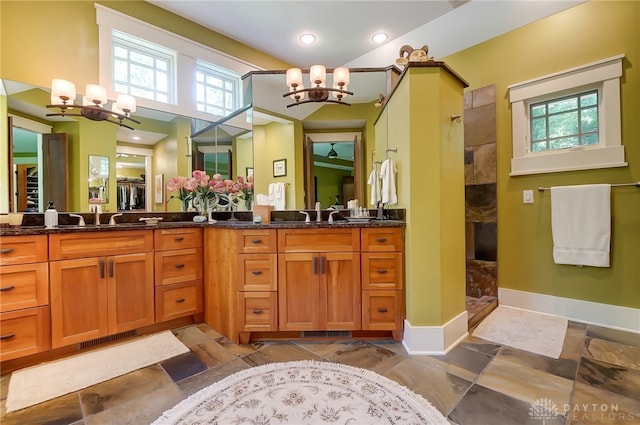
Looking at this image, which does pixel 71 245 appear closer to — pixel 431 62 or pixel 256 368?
pixel 256 368

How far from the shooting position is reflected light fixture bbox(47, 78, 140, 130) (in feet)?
7.34

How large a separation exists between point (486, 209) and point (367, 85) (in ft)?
6.13

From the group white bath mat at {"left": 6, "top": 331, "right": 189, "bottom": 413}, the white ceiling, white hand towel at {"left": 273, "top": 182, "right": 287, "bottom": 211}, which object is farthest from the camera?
white hand towel at {"left": 273, "top": 182, "right": 287, "bottom": 211}

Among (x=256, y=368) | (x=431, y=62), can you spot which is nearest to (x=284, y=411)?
(x=256, y=368)

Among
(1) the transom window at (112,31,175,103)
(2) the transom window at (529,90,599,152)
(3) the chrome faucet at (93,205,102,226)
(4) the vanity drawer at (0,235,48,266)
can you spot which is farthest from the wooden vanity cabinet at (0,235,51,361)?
(2) the transom window at (529,90,599,152)

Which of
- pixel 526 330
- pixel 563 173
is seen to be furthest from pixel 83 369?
pixel 563 173

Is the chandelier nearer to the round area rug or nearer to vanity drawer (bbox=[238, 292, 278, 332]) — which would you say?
vanity drawer (bbox=[238, 292, 278, 332])

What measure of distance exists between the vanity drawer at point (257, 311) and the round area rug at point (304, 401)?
401 mm

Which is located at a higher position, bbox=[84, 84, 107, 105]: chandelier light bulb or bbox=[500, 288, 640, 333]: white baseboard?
bbox=[84, 84, 107, 105]: chandelier light bulb

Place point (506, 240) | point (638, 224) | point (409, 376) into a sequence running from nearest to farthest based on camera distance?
1. point (409, 376)
2. point (638, 224)
3. point (506, 240)

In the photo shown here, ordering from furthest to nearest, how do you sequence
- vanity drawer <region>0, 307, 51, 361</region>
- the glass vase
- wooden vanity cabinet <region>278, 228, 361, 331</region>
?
the glass vase, wooden vanity cabinet <region>278, 228, 361, 331</region>, vanity drawer <region>0, 307, 51, 361</region>

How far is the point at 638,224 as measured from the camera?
2180 millimetres

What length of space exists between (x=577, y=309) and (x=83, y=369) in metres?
3.92

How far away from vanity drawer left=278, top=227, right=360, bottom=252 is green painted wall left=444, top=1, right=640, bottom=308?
1869 mm
